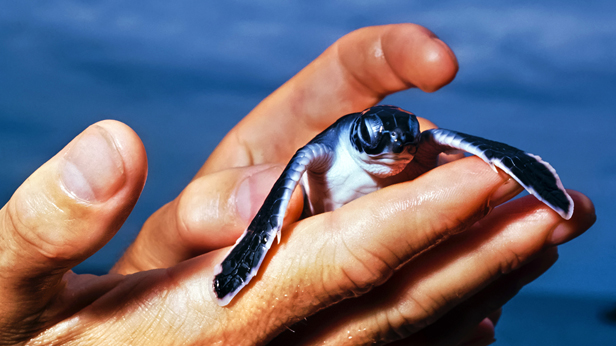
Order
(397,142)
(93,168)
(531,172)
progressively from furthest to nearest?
(397,142) → (531,172) → (93,168)

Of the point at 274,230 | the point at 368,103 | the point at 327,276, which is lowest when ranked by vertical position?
the point at 327,276

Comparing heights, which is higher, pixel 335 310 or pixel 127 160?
pixel 127 160

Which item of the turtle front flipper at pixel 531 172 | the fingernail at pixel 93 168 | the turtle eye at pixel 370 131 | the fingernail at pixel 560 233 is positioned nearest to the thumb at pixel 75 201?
the fingernail at pixel 93 168

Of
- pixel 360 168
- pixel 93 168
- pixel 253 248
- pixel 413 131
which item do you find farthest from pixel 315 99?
pixel 93 168

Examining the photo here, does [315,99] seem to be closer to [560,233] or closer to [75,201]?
[560,233]

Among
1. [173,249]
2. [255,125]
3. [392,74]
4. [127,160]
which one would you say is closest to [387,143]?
[127,160]

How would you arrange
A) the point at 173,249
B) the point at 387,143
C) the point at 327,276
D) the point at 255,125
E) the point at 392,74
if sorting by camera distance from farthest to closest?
the point at 255,125, the point at 392,74, the point at 173,249, the point at 387,143, the point at 327,276

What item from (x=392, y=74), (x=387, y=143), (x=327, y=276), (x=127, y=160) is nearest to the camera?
(x=127, y=160)

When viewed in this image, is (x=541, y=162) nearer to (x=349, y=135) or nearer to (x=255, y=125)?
(x=349, y=135)
